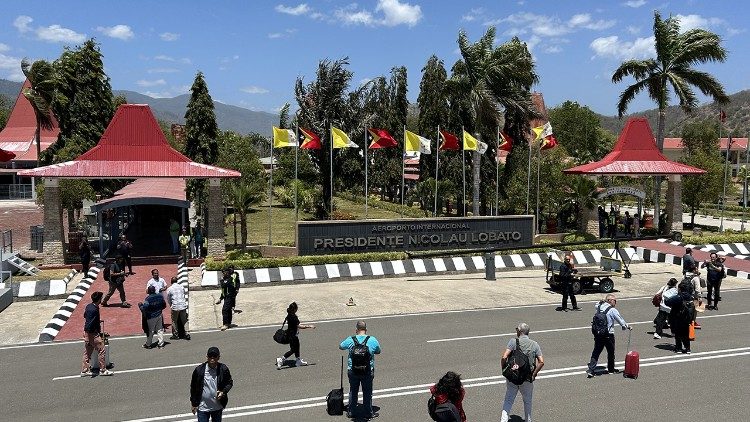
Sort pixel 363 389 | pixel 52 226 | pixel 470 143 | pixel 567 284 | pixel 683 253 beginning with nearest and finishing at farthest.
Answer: pixel 363 389 → pixel 567 284 → pixel 52 226 → pixel 683 253 → pixel 470 143

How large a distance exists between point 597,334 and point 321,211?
30.0m

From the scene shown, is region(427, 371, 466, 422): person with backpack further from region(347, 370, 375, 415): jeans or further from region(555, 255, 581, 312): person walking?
region(555, 255, 581, 312): person walking

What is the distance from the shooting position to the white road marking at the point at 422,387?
10.5 meters

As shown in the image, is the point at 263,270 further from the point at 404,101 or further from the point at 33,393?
the point at 404,101

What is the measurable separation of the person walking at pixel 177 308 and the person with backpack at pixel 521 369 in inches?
348

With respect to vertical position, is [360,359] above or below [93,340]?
above

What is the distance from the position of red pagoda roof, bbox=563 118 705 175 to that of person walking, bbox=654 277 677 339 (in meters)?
17.7

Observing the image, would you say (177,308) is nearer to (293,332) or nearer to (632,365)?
(293,332)

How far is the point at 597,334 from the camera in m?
12.0

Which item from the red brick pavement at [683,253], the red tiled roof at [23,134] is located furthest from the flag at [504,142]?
the red tiled roof at [23,134]

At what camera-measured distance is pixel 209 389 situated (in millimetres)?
8344

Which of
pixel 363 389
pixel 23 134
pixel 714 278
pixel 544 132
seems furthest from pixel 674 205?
pixel 23 134

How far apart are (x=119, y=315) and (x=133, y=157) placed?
34.3 feet

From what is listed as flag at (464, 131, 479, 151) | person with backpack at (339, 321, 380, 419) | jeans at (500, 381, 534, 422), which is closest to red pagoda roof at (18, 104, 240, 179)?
flag at (464, 131, 479, 151)
